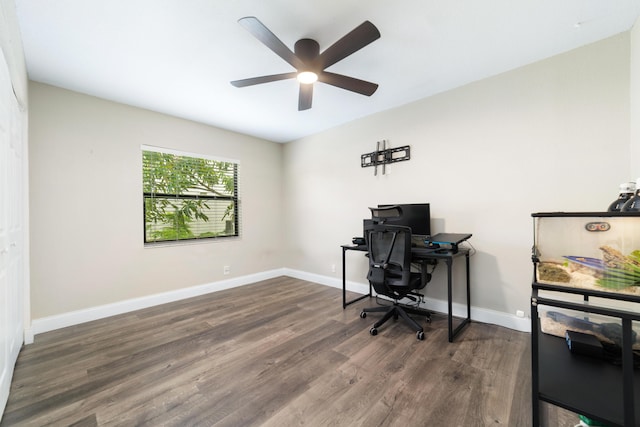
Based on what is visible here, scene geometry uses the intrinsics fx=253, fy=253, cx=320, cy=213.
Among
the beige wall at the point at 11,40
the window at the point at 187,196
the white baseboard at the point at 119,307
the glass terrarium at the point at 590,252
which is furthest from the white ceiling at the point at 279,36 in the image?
the white baseboard at the point at 119,307

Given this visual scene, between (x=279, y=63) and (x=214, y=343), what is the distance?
267 centimetres

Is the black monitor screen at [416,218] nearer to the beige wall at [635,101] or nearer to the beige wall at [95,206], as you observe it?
the beige wall at [635,101]

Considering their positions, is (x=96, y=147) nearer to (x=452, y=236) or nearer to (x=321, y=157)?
(x=321, y=157)

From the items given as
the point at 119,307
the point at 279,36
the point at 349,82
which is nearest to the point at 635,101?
the point at 349,82

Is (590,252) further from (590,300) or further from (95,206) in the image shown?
(95,206)

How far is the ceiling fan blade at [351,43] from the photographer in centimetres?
161

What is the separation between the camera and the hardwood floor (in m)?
1.50

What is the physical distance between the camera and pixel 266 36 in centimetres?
167

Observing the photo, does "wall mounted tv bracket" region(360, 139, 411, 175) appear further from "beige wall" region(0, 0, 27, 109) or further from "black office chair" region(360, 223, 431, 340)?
"beige wall" region(0, 0, 27, 109)

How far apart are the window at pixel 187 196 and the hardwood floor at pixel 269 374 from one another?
128cm

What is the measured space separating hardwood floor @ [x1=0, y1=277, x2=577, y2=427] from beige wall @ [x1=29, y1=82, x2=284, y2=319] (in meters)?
0.49

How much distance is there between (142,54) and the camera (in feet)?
7.20

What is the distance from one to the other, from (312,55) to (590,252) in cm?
213

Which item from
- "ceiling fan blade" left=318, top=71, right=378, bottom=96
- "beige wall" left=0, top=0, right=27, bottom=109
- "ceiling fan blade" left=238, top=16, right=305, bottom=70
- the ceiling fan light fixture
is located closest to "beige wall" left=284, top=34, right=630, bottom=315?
"ceiling fan blade" left=318, top=71, right=378, bottom=96
